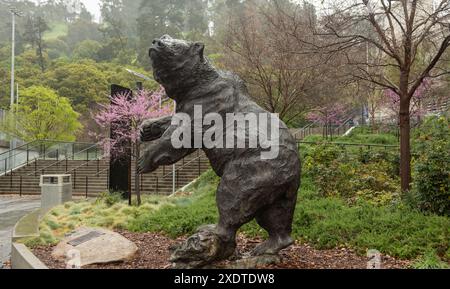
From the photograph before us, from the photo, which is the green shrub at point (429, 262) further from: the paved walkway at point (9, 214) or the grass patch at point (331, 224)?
the paved walkway at point (9, 214)

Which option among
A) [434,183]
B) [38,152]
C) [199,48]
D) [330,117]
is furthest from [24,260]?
[330,117]

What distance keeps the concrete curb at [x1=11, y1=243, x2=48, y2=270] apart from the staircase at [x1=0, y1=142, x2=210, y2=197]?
8.80m

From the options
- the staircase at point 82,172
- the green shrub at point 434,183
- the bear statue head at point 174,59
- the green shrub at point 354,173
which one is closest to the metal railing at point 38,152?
the staircase at point 82,172

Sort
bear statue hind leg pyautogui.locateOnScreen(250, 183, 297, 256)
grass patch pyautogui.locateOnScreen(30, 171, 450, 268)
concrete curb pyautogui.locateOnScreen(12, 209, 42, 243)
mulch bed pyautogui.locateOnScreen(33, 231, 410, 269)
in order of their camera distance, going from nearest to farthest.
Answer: bear statue hind leg pyautogui.locateOnScreen(250, 183, 297, 256), mulch bed pyautogui.locateOnScreen(33, 231, 410, 269), grass patch pyautogui.locateOnScreen(30, 171, 450, 268), concrete curb pyautogui.locateOnScreen(12, 209, 42, 243)

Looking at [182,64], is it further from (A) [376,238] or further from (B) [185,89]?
(A) [376,238]

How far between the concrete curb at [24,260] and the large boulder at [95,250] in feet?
1.09

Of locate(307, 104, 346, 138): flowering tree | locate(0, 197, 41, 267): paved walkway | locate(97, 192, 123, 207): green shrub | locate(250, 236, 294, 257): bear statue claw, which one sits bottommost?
locate(0, 197, 41, 267): paved walkway

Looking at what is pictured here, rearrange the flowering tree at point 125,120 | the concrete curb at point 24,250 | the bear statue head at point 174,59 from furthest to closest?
the flowering tree at point 125,120
the concrete curb at point 24,250
the bear statue head at point 174,59

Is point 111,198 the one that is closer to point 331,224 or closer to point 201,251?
point 331,224

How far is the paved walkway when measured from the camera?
7507mm

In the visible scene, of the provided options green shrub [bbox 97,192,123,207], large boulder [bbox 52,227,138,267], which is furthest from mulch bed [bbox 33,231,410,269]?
green shrub [bbox 97,192,123,207]

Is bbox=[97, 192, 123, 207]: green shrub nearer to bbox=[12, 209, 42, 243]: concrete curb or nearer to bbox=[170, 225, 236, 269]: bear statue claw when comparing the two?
bbox=[12, 209, 42, 243]: concrete curb

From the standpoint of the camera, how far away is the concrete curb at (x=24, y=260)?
492cm

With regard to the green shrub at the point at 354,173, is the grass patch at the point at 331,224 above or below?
below
